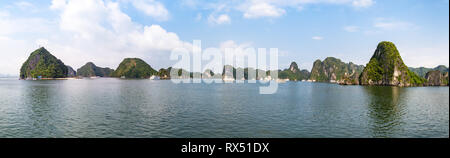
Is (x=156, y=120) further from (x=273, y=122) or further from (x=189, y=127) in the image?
(x=273, y=122)

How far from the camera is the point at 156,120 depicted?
42.4 metres
